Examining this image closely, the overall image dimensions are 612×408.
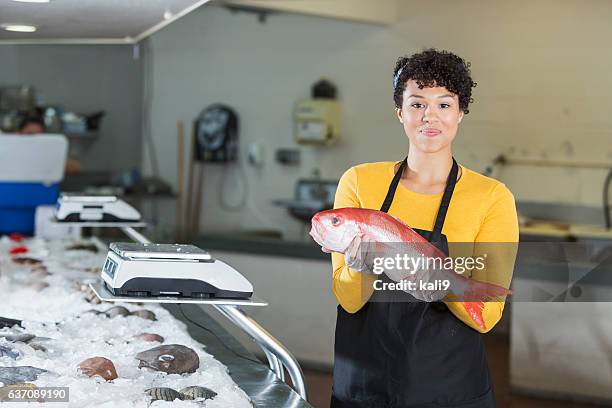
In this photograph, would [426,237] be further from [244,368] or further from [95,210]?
[95,210]

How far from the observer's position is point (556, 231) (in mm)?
6148

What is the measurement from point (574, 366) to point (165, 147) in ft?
13.1

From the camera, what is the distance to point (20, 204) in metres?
4.90

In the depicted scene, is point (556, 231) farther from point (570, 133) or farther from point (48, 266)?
point (48, 266)

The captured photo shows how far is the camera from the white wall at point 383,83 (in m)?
6.46

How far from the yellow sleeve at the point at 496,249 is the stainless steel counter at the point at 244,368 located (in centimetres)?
44

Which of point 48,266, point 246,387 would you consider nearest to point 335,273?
point 246,387

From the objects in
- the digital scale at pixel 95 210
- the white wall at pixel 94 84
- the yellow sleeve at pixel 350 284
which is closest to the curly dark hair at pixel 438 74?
the yellow sleeve at pixel 350 284

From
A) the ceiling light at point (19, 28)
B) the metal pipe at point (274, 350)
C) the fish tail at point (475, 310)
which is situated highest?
Result: the ceiling light at point (19, 28)

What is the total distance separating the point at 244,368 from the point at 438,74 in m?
0.84

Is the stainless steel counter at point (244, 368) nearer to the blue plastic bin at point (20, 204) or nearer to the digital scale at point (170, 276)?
the digital scale at point (170, 276)

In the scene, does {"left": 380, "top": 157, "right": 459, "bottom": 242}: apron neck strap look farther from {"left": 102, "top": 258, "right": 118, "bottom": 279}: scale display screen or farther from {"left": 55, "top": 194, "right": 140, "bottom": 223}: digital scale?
{"left": 55, "top": 194, "right": 140, "bottom": 223}: digital scale

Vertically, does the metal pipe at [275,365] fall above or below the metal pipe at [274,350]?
below

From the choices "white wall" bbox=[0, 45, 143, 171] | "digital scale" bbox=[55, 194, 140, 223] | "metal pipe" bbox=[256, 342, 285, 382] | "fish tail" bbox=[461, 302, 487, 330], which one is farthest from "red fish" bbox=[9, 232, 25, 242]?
"white wall" bbox=[0, 45, 143, 171]
